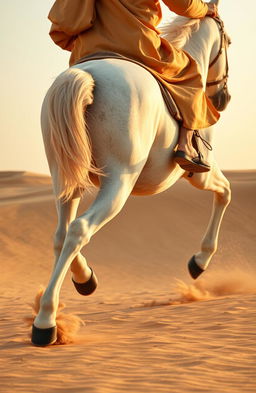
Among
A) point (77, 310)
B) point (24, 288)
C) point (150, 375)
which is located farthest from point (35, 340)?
point (24, 288)

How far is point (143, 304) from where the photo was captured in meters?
9.68

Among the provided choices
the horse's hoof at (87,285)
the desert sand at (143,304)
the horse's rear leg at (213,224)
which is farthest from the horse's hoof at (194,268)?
the horse's hoof at (87,285)

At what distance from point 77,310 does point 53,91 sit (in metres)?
4.75

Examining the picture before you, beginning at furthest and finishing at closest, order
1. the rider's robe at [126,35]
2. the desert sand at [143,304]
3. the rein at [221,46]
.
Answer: the rein at [221,46]
the rider's robe at [126,35]
the desert sand at [143,304]

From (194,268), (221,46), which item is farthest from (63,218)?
(221,46)

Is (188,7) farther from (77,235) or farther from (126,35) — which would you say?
(77,235)

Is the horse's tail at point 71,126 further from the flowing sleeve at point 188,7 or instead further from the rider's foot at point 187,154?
the flowing sleeve at point 188,7

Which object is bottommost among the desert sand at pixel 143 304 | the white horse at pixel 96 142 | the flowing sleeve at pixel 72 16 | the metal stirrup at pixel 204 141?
the desert sand at pixel 143 304

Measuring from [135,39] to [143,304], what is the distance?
4.45 metres

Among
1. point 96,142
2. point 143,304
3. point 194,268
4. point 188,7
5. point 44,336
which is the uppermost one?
point 188,7

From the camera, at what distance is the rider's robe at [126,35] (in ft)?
20.3

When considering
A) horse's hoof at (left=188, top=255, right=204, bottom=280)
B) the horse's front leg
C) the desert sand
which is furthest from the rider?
horse's hoof at (left=188, top=255, right=204, bottom=280)

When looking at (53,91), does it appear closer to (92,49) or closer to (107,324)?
(92,49)

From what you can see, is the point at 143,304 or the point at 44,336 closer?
the point at 44,336
